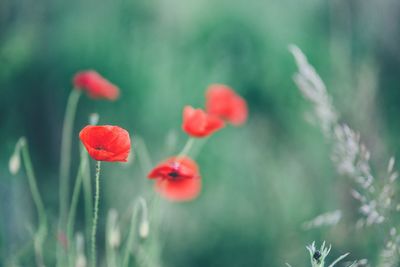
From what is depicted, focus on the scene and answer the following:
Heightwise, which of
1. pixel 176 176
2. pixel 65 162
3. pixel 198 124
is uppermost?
pixel 198 124

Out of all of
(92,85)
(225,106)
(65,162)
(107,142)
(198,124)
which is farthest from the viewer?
(65,162)

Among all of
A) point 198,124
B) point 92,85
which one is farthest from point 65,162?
point 198,124

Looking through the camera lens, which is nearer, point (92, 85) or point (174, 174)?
point (174, 174)

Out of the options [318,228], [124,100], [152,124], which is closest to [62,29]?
[124,100]

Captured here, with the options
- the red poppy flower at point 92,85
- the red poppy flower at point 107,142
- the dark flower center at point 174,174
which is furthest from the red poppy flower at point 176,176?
the red poppy flower at point 92,85

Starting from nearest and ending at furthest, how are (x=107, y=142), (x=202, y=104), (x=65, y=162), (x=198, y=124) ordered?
(x=107, y=142) → (x=198, y=124) → (x=65, y=162) → (x=202, y=104)

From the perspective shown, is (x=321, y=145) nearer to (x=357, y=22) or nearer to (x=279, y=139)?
(x=279, y=139)

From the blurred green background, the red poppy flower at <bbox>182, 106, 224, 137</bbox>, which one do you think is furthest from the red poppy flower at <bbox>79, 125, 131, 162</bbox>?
the blurred green background

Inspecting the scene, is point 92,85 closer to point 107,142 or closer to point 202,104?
point 107,142
